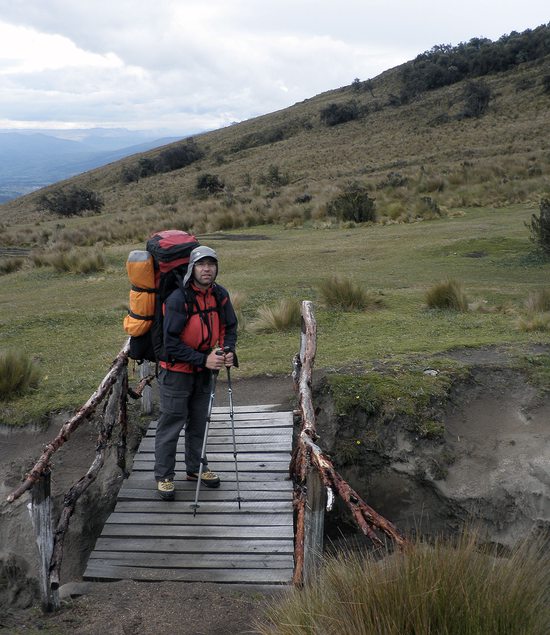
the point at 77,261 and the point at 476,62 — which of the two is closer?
the point at 77,261

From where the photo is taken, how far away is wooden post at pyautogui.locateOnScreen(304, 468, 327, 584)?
413 cm

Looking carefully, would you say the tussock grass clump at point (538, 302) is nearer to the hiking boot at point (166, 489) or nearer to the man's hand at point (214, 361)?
the man's hand at point (214, 361)

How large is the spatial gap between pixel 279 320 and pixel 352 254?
6.63 m

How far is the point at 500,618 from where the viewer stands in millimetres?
3068

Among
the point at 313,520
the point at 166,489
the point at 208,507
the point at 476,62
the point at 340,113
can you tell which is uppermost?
the point at 476,62

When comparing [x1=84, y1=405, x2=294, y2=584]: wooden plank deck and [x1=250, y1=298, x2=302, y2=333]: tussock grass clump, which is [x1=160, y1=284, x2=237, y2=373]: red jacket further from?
[x1=250, y1=298, x2=302, y2=333]: tussock grass clump

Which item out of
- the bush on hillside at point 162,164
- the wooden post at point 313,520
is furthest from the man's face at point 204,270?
the bush on hillside at point 162,164

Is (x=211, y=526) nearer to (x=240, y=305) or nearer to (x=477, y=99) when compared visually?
(x=240, y=305)

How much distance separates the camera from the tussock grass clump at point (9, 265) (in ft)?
63.0

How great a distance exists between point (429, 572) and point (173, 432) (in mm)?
2793

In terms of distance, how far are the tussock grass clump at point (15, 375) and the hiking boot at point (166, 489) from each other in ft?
10.1

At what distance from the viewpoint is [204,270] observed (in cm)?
500

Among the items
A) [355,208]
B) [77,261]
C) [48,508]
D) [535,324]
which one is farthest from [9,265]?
[48,508]

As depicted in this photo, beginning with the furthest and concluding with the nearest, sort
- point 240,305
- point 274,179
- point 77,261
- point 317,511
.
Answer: point 274,179 → point 77,261 → point 240,305 → point 317,511
